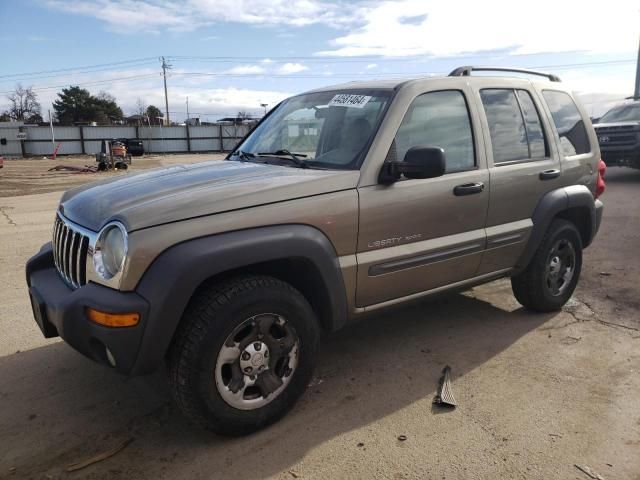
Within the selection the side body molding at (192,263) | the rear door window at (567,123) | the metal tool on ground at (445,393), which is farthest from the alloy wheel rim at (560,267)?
the side body molding at (192,263)

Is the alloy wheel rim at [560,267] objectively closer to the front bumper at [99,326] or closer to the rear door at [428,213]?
the rear door at [428,213]

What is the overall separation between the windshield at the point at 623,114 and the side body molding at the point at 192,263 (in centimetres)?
1353

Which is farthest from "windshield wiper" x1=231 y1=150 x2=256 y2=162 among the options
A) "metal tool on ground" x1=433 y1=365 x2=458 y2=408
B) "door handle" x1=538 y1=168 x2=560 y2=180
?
"door handle" x1=538 y1=168 x2=560 y2=180

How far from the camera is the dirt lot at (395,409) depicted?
2590 mm

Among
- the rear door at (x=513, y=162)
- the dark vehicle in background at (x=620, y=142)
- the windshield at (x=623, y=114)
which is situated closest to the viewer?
the rear door at (x=513, y=162)

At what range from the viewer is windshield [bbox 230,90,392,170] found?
327cm

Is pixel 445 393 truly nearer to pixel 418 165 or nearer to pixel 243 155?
pixel 418 165

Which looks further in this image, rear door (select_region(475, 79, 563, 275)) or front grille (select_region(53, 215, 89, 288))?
rear door (select_region(475, 79, 563, 275))

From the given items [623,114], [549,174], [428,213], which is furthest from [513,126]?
[623,114]

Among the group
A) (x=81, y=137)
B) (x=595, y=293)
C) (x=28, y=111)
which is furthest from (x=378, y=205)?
(x=28, y=111)

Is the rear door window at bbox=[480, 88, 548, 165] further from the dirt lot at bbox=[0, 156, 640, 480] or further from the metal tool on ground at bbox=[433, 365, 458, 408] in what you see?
the metal tool on ground at bbox=[433, 365, 458, 408]

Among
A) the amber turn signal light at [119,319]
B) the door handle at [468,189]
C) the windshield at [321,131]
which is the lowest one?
the amber turn signal light at [119,319]

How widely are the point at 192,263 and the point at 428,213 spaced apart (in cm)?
157

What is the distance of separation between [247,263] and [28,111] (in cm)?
8557
